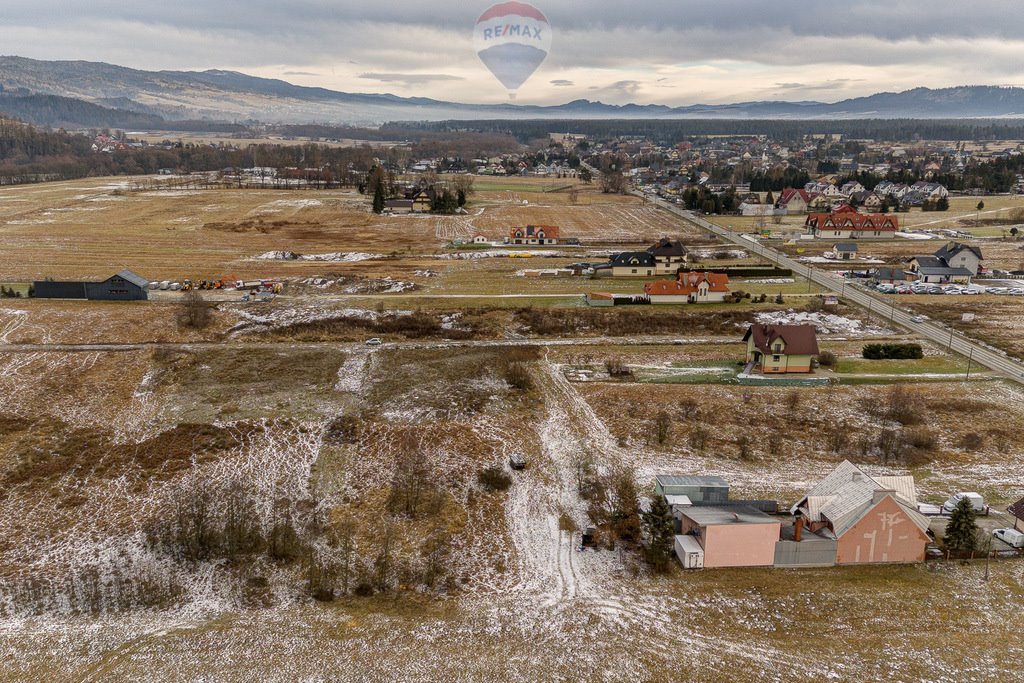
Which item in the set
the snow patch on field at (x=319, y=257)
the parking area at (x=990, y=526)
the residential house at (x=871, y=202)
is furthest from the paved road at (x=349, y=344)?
the residential house at (x=871, y=202)

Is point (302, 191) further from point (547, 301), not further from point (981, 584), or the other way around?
point (981, 584)

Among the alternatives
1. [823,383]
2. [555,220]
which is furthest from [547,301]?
[555,220]

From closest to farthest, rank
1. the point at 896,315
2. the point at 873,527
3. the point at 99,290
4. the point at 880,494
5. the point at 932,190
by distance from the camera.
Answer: the point at 880,494 < the point at 873,527 < the point at 896,315 < the point at 99,290 < the point at 932,190

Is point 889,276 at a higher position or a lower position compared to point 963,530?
higher

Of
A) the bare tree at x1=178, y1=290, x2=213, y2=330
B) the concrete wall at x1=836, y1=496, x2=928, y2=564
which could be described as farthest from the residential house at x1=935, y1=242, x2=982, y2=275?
the bare tree at x1=178, y1=290, x2=213, y2=330

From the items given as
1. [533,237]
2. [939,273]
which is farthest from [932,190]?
[533,237]

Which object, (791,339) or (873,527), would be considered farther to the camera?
(791,339)

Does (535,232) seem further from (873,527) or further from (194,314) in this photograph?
(873,527)

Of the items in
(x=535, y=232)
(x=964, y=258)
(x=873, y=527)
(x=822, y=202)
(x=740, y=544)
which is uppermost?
(x=822, y=202)
